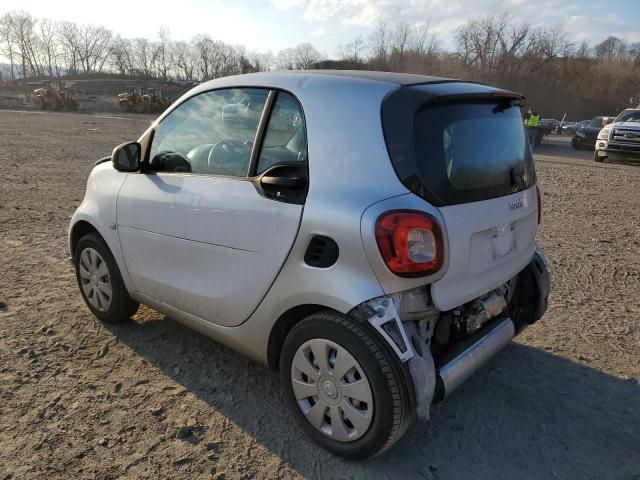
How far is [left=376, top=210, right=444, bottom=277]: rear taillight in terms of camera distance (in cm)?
213

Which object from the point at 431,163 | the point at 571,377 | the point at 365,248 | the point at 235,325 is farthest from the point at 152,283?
the point at 571,377

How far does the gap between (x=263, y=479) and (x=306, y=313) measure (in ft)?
2.69

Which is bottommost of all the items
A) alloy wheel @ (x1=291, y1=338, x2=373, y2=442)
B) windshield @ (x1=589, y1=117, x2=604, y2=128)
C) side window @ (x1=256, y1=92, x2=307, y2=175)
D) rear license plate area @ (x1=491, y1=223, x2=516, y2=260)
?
alloy wheel @ (x1=291, y1=338, x2=373, y2=442)

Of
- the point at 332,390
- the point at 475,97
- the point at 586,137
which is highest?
the point at 475,97

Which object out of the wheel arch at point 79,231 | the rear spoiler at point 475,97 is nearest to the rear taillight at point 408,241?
the rear spoiler at point 475,97

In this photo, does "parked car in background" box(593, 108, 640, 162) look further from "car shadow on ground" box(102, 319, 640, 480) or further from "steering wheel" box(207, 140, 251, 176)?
"steering wheel" box(207, 140, 251, 176)

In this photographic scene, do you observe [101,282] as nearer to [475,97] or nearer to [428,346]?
[428,346]

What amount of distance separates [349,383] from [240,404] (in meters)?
0.90

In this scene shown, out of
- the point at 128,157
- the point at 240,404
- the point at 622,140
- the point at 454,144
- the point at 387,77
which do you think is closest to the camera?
the point at 454,144

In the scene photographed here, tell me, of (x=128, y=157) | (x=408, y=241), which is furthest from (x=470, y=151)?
(x=128, y=157)

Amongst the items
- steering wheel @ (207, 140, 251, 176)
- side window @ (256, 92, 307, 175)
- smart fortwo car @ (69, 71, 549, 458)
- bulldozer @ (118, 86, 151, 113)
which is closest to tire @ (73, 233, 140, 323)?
smart fortwo car @ (69, 71, 549, 458)

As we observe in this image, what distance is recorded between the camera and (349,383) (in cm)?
230

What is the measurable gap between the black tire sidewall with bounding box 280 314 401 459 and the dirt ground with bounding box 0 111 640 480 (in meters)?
0.10

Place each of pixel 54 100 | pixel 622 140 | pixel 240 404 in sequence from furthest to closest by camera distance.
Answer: pixel 54 100 → pixel 622 140 → pixel 240 404
